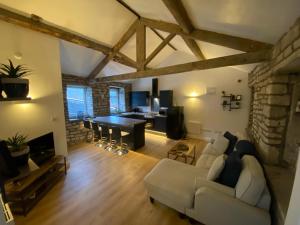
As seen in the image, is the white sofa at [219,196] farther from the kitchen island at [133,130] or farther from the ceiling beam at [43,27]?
the ceiling beam at [43,27]

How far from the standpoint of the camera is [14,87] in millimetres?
2238

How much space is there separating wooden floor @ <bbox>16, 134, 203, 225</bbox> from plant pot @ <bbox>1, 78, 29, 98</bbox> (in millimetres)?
1779


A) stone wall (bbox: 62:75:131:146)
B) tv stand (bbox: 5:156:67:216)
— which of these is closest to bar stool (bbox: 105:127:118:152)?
stone wall (bbox: 62:75:131:146)

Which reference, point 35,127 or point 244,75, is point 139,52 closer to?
point 35,127

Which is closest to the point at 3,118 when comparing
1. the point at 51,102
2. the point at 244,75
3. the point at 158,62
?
the point at 51,102

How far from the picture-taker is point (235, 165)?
1782 mm

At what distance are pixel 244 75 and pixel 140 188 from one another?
460cm

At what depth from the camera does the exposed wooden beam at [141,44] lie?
3.70 metres

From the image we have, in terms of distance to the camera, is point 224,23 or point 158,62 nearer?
point 224,23

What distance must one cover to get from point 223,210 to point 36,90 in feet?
11.8

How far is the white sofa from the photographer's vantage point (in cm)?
150

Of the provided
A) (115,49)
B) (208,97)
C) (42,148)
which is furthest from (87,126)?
(208,97)

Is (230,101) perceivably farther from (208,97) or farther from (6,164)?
(6,164)

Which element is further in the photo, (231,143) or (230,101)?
(230,101)
